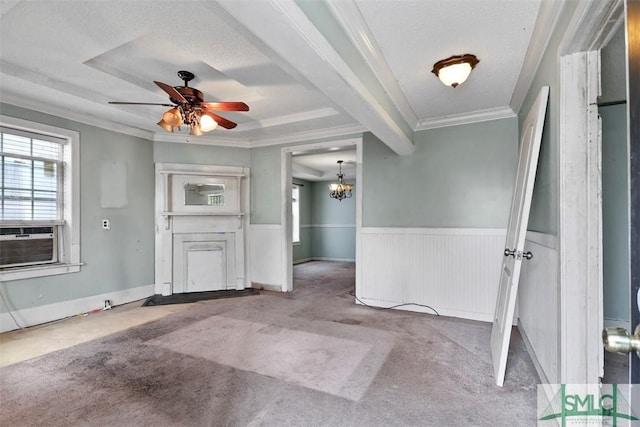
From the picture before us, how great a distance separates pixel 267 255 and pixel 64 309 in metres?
2.53

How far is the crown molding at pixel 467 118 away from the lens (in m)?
3.35

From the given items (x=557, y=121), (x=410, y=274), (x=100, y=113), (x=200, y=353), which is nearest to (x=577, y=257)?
(x=557, y=121)

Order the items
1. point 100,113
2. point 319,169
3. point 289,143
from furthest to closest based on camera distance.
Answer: point 319,169
point 289,143
point 100,113

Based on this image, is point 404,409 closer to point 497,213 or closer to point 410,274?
point 410,274

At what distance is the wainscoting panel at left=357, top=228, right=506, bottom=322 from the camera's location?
3.43 m

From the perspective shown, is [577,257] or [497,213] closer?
[577,257]

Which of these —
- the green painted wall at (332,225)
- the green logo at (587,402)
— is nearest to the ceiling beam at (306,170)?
the green painted wall at (332,225)

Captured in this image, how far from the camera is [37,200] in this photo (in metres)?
3.40

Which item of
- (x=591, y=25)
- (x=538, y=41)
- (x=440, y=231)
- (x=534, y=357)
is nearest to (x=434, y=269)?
(x=440, y=231)

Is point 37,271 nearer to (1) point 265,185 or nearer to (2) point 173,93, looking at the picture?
(2) point 173,93

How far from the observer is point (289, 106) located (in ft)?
12.1

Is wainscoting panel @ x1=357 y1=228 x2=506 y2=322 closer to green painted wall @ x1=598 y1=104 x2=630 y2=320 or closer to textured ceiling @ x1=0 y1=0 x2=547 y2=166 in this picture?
green painted wall @ x1=598 y1=104 x2=630 y2=320

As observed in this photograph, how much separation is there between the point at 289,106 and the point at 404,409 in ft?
10.5

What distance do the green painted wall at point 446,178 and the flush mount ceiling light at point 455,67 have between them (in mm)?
1311
